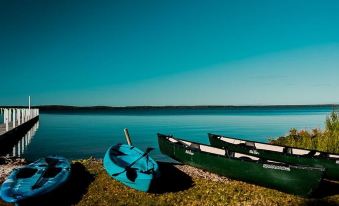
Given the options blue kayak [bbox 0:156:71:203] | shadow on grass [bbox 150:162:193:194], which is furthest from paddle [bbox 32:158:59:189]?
shadow on grass [bbox 150:162:193:194]

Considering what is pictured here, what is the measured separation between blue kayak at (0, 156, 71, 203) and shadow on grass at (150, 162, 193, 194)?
3.41 metres

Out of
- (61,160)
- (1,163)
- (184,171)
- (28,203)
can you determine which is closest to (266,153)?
(184,171)

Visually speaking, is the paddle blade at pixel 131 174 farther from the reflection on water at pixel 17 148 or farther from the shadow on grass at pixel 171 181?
the reflection on water at pixel 17 148

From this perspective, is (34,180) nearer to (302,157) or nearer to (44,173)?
(44,173)

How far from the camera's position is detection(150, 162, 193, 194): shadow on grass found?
1225 cm

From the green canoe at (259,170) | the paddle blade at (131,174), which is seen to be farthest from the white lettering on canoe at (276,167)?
the paddle blade at (131,174)

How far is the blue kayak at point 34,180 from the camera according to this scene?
1031 centimetres

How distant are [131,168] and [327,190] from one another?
7.60 m

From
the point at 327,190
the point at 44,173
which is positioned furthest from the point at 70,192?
the point at 327,190

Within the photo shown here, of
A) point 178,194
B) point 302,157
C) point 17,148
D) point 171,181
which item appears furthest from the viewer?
point 17,148

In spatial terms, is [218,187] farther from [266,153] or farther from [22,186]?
[22,186]

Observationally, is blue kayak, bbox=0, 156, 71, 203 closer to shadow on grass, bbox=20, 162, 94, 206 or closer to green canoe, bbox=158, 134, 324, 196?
shadow on grass, bbox=20, 162, 94, 206

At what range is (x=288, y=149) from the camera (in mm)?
16469

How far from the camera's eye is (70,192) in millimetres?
12172
